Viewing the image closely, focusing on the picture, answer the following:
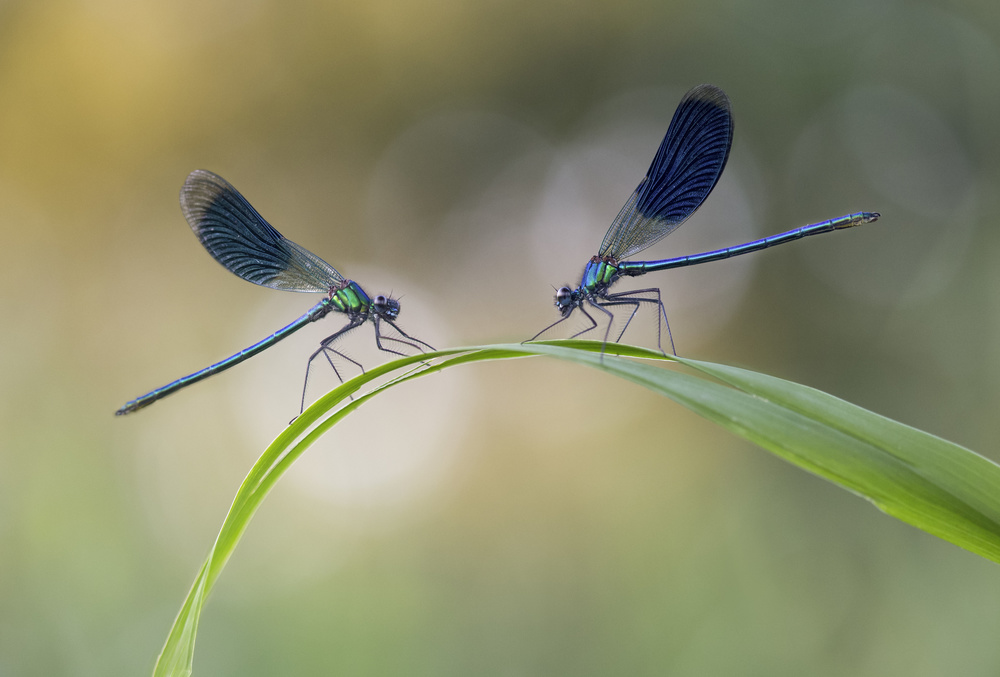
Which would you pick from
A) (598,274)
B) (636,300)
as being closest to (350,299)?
(598,274)

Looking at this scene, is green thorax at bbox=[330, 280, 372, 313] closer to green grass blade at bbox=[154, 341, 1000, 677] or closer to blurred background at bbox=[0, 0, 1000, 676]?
green grass blade at bbox=[154, 341, 1000, 677]

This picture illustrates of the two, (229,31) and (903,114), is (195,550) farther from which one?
(903,114)

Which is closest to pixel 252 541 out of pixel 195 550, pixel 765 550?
pixel 195 550

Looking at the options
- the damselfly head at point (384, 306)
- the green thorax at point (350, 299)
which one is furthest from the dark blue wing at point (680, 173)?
the green thorax at point (350, 299)

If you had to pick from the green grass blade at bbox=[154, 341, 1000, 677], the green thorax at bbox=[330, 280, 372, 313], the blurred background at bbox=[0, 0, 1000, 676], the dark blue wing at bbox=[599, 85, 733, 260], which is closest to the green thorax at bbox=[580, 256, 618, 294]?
the dark blue wing at bbox=[599, 85, 733, 260]

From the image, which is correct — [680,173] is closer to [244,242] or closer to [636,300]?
[636,300]

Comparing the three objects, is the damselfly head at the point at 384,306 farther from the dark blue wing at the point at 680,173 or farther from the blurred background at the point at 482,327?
the blurred background at the point at 482,327
